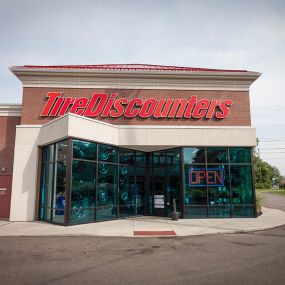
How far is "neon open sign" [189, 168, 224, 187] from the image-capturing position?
52.2ft

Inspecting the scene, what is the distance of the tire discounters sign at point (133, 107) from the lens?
53.9ft

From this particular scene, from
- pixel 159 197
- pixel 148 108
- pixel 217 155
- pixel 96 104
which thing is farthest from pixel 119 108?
pixel 217 155

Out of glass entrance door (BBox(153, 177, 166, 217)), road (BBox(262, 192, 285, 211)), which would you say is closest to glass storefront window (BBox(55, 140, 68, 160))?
glass entrance door (BBox(153, 177, 166, 217))

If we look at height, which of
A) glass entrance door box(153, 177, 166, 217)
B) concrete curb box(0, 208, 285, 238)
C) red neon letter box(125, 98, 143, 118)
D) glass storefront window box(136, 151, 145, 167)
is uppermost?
red neon letter box(125, 98, 143, 118)

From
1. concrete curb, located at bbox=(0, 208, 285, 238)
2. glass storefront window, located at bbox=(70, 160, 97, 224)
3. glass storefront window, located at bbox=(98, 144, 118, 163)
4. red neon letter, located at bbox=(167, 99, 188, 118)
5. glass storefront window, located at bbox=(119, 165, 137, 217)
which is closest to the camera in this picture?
concrete curb, located at bbox=(0, 208, 285, 238)

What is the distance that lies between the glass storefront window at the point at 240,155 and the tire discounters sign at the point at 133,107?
7.21ft

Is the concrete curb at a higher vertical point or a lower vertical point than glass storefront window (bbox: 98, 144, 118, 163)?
lower

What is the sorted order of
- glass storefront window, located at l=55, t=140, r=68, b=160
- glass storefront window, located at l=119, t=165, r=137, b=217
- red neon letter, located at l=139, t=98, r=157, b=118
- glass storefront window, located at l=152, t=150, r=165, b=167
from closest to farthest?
1. glass storefront window, located at l=55, t=140, r=68, b=160
2. glass storefront window, located at l=119, t=165, r=137, b=217
3. red neon letter, located at l=139, t=98, r=157, b=118
4. glass storefront window, located at l=152, t=150, r=165, b=167

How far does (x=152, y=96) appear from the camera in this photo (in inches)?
674

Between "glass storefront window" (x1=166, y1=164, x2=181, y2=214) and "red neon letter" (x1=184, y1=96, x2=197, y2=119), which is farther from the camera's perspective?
"red neon letter" (x1=184, y1=96, x2=197, y2=119)

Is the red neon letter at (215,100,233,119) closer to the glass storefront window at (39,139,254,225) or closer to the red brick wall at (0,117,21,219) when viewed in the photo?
the glass storefront window at (39,139,254,225)

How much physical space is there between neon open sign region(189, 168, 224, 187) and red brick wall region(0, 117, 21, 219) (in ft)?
34.9

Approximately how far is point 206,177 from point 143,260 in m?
9.29

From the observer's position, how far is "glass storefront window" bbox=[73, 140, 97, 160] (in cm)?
1391
